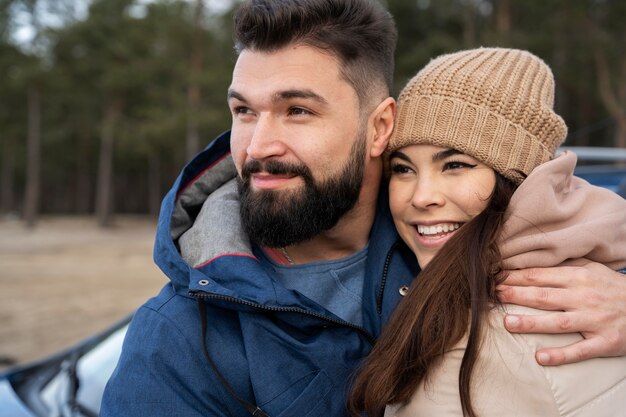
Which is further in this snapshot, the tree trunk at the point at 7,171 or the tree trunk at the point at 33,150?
the tree trunk at the point at 7,171

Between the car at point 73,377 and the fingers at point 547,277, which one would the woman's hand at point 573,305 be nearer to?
the fingers at point 547,277

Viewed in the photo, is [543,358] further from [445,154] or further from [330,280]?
[330,280]

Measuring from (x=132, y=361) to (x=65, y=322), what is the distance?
7988 mm

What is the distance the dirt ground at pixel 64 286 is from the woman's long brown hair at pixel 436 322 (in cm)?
296

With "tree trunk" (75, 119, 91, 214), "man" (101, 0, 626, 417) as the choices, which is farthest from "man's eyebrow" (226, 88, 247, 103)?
"tree trunk" (75, 119, 91, 214)

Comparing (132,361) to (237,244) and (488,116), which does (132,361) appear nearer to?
(237,244)

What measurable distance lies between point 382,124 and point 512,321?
907 mm

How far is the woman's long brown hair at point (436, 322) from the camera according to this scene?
1.58 metres

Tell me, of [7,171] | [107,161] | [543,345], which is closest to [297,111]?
[543,345]

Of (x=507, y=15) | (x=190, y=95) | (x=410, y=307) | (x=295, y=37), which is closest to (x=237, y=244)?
(x=410, y=307)

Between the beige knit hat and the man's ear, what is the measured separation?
0.06 meters

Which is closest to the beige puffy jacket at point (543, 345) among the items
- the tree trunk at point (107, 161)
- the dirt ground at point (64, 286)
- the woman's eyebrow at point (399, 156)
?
the woman's eyebrow at point (399, 156)

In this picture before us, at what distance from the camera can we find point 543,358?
1498 mm

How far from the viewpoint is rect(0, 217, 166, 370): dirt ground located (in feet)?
26.4
